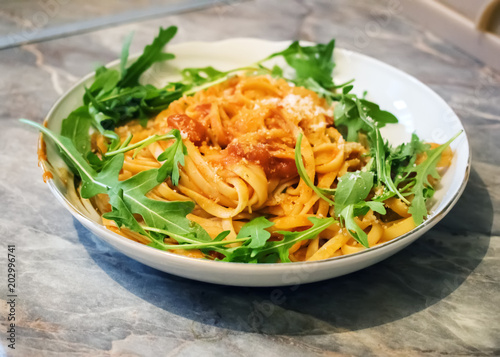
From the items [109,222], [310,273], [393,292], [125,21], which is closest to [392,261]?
[393,292]

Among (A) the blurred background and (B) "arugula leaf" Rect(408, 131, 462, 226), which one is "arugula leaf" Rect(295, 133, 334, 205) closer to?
(B) "arugula leaf" Rect(408, 131, 462, 226)

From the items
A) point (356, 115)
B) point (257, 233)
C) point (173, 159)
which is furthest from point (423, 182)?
point (173, 159)

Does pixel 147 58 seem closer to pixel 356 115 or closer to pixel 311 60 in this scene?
Answer: pixel 311 60

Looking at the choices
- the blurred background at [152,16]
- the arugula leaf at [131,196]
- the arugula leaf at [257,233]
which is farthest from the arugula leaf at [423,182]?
the blurred background at [152,16]

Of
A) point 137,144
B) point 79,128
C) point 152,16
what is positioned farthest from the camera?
point 152,16

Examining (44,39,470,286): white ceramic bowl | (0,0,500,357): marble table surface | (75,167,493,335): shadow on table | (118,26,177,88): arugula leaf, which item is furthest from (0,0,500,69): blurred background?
(75,167,493,335): shadow on table

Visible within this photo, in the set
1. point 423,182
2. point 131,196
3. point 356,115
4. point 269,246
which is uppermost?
point 356,115

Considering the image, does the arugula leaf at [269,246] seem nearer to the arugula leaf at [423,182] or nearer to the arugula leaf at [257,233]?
the arugula leaf at [257,233]
